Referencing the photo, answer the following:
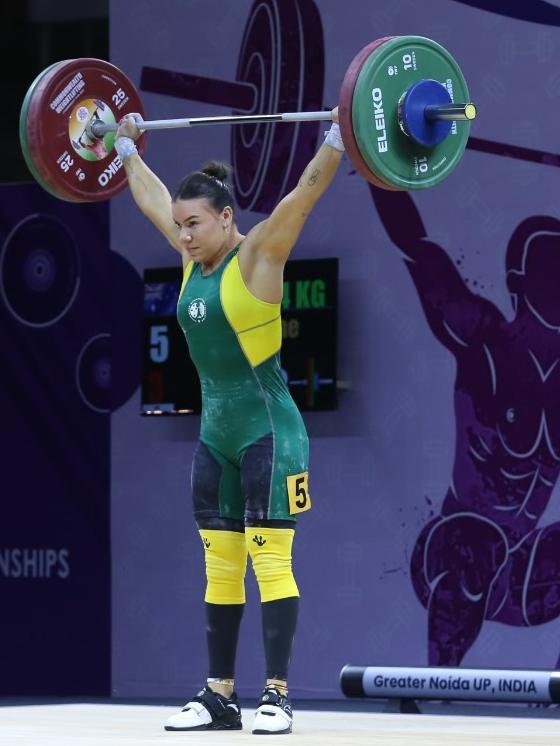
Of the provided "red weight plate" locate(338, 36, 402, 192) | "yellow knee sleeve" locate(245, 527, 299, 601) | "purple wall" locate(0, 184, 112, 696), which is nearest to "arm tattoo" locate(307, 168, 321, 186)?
"red weight plate" locate(338, 36, 402, 192)

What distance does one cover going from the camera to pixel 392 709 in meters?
6.46

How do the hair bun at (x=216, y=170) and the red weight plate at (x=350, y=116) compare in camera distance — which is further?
the hair bun at (x=216, y=170)

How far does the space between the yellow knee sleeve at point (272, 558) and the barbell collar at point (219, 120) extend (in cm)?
94

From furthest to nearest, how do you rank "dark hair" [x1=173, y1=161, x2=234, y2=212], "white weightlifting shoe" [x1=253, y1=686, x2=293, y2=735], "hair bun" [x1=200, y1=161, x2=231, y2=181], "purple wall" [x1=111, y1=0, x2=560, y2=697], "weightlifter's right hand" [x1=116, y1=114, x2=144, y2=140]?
"purple wall" [x1=111, y1=0, x2=560, y2=697]
"weightlifter's right hand" [x1=116, y1=114, x2=144, y2=140]
"hair bun" [x1=200, y1=161, x2=231, y2=181]
"dark hair" [x1=173, y1=161, x2=234, y2=212]
"white weightlifting shoe" [x1=253, y1=686, x2=293, y2=735]

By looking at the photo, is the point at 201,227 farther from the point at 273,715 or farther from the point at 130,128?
the point at 273,715

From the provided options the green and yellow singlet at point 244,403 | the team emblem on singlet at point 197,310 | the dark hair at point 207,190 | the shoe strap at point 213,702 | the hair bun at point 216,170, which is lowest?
the shoe strap at point 213,702

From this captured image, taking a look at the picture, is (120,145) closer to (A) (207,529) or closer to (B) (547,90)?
(A) (207,529)

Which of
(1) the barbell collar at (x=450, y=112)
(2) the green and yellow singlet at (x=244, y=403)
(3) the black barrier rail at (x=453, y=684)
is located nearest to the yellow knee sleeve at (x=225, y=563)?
(2) the green and yellow singlet at (x=244, y=403)

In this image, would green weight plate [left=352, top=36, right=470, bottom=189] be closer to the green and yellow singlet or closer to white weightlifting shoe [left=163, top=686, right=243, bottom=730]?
the green and yellow singlet

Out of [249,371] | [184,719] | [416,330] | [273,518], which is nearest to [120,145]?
Result: [249,371]

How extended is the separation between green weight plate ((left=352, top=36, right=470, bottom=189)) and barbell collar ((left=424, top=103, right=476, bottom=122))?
0.24ft

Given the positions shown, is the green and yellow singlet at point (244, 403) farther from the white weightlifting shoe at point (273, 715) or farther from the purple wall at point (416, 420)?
the purple wall at point (416, 420)

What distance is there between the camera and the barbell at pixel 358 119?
3758mm

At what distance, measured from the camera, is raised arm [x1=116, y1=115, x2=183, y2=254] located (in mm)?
4086
